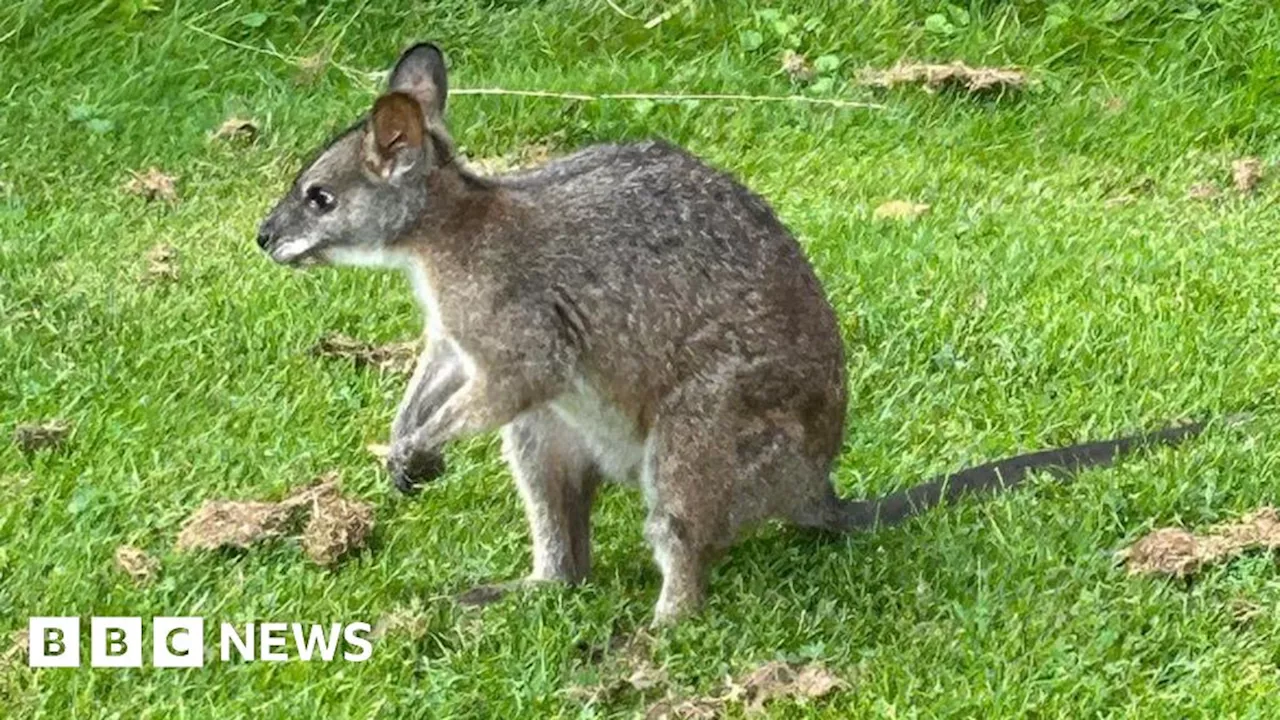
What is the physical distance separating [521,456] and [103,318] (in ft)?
6.62

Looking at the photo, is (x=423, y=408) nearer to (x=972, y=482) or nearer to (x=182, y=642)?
(x=182, y=642)

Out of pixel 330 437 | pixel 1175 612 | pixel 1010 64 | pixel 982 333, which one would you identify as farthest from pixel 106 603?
pixel 1010 64

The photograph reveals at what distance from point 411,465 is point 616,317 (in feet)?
1.84

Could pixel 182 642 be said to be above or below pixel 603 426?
below

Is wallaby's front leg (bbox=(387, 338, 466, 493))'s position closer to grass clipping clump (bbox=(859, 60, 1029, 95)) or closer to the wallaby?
the wallaby

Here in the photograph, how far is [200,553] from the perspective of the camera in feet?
16.6

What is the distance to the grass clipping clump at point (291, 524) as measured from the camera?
200 inches

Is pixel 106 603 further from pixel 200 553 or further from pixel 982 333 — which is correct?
pixel 982 333

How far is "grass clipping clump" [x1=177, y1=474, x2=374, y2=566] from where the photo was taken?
5082mm

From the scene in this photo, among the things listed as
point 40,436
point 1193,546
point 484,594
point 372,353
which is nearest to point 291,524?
point 484,594

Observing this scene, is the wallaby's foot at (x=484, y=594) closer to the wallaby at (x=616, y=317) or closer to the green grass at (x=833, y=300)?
the green grass at (x=833, y=300)

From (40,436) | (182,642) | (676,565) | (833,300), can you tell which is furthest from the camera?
(833,300)

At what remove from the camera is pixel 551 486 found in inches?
199

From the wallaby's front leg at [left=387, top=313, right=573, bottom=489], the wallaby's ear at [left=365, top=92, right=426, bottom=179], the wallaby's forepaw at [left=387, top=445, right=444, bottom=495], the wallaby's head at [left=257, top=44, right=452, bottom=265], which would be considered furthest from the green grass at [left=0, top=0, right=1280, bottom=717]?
the wallaby's ear at [left=365, top=92, right=426, bottom=179]
